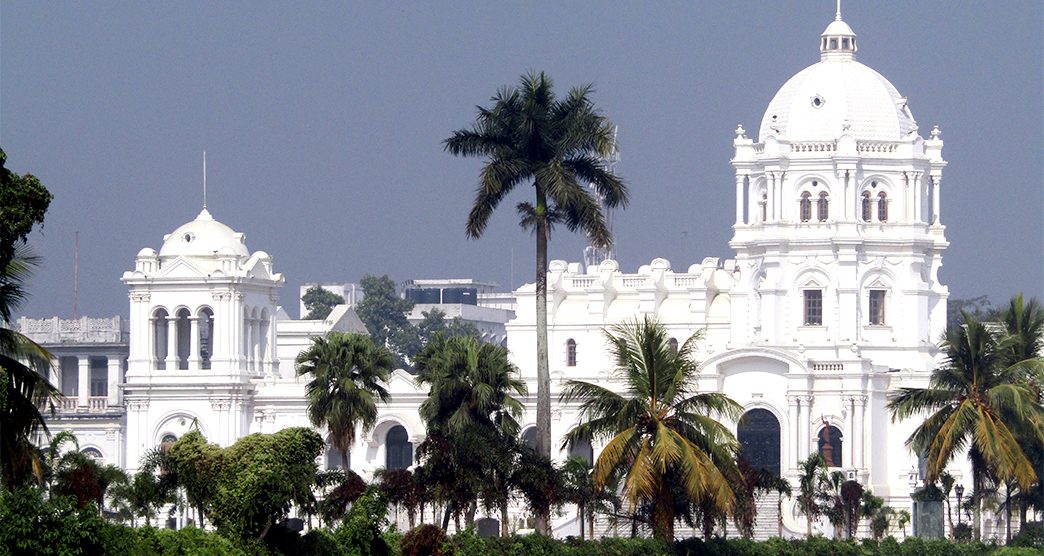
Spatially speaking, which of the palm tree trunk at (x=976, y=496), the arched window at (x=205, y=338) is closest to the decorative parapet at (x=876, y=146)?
the palm tree trunk at (x=976, y=496)

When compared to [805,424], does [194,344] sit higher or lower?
higher

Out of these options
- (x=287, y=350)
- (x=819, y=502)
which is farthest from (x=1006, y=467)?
(x=287, y=350)

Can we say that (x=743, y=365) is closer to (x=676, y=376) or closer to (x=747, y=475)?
(x=747, y=475)

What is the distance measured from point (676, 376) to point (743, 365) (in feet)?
159

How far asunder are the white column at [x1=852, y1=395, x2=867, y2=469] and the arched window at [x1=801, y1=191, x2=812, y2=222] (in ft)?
34.4

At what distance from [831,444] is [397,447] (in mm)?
18362

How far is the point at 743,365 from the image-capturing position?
347ft

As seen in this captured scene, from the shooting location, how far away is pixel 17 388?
4416cm

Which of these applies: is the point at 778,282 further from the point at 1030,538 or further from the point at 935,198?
the point at 1030,538

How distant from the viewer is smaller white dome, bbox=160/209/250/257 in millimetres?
110250

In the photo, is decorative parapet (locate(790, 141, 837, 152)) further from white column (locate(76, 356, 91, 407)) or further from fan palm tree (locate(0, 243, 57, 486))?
fan palm tree (locate(0, 243, 57, 486))

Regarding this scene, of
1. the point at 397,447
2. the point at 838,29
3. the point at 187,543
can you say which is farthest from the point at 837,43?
the point at 187,543

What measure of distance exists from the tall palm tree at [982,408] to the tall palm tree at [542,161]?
33.7 ft

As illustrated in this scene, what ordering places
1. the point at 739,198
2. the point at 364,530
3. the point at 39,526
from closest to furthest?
the point at 39,526 < the point at 364,530 < the point at 739,198
